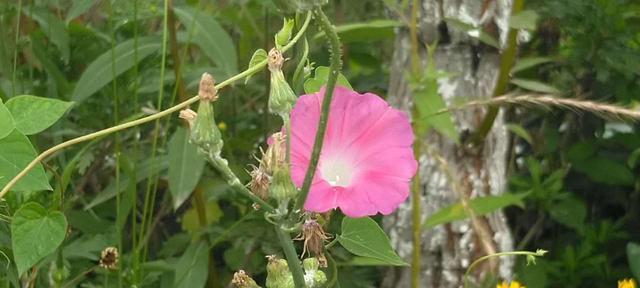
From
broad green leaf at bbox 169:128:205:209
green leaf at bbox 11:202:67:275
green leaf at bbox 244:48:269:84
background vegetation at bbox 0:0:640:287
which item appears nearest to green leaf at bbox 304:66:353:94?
green leaf at bbox 244:48:269:84

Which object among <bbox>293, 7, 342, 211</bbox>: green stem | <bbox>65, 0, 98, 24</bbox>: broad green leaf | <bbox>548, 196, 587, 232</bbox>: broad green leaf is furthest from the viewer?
<bbox>548, 196, 587, 232</bbox>: broad green leaf

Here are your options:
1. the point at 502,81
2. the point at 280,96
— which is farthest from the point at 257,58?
the point at 502,81

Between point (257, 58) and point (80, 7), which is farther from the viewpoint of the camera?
point (80, 7)

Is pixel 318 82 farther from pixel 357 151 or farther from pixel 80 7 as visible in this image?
pixel 80 7

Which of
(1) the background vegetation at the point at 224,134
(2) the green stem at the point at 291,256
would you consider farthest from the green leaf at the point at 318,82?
(1) the background vegetation at the point at 224,134

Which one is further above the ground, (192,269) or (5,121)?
(5,121)

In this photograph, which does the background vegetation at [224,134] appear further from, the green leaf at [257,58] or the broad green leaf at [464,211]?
the green leaf at [257,58]

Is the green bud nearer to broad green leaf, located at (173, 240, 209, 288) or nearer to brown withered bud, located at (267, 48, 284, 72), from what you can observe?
brown withered bud, located at (267, 48, 284, 72)
